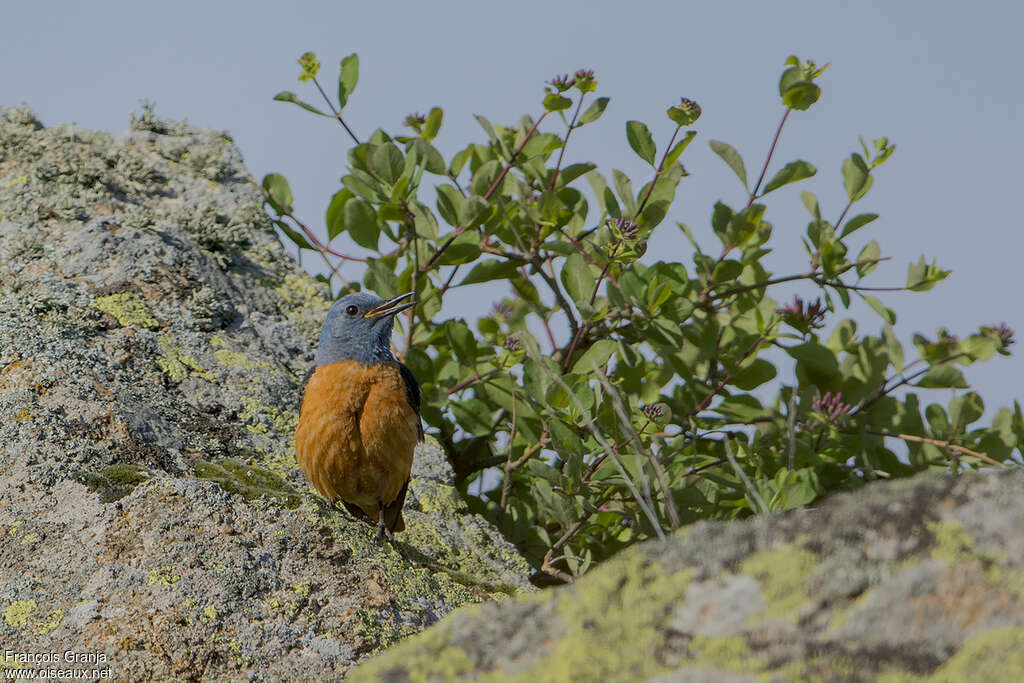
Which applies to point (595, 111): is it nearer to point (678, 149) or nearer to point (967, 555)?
→ point (678, 149)

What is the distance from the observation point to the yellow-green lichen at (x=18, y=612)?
3648mm

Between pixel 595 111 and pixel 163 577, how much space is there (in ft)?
11.5

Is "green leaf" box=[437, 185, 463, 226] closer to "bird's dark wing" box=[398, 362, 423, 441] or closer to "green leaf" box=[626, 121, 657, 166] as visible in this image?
"bird's dark wing" box=[398, 362, 423, 441]

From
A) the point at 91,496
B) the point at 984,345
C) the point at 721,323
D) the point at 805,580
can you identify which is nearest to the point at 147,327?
the point at 91,496

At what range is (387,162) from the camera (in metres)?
5.49

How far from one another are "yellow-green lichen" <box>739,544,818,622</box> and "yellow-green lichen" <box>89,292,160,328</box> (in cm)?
445

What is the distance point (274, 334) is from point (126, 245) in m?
1.06

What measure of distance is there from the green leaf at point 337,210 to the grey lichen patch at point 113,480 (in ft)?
7.67

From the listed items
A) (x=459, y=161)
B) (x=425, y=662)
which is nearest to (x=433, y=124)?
(x=459, y=161)

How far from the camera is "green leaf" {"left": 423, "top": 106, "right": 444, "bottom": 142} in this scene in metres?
6.32

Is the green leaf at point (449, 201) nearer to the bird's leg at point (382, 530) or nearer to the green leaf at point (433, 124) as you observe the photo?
the green leaf at point (433, 124)

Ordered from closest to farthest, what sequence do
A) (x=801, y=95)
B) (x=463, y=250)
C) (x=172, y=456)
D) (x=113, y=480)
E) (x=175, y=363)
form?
(x=113, y=480), (x=172, y=456), (x=801, y=95), (x=175, y=363), (x=463, y=250)

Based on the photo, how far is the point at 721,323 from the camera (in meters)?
6.30

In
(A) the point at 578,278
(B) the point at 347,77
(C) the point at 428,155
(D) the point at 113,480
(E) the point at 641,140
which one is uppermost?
(B) the point at 347,77
